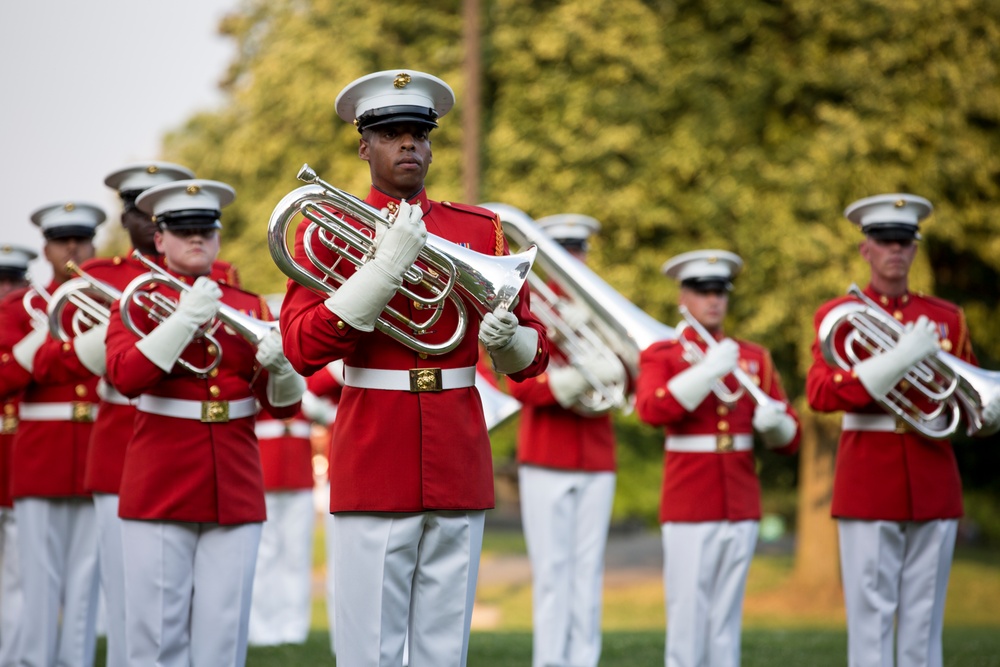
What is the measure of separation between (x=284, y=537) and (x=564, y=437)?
3.39 metres

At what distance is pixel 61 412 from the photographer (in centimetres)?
768

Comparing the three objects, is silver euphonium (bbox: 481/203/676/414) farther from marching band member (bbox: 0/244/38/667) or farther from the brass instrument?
marching band member (bbox: 0/244/38/667)

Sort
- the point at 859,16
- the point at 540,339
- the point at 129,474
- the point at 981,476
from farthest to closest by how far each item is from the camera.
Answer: the point at 981,476
the point at 859,16
the point at 129,474
the point at 540,339

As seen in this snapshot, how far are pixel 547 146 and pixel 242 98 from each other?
20.8ft

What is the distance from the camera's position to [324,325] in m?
4.43

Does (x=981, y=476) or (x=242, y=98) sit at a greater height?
(x=242, y=98)

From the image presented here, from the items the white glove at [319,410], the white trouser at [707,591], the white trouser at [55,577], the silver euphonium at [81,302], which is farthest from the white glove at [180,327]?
the white glove at [319,410]

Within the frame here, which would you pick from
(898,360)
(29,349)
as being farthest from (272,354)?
(898,360)

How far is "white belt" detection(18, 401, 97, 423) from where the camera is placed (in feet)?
25.1

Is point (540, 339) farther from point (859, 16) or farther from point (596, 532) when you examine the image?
point (859, 16)

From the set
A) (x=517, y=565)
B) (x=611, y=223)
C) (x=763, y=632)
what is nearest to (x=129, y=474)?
(x=763, y=632)

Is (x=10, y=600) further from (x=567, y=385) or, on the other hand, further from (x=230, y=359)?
(x=567, y=385)

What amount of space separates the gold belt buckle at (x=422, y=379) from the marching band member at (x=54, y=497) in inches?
132

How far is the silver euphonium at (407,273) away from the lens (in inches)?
177
